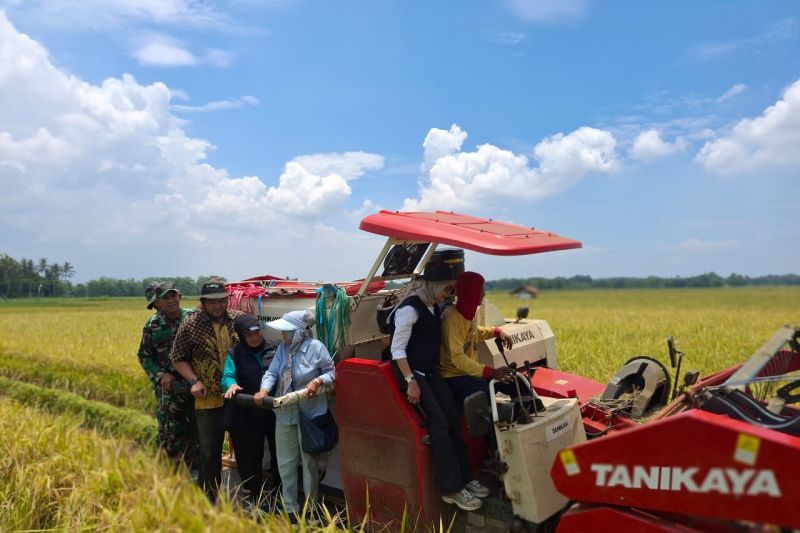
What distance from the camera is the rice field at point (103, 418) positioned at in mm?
3740

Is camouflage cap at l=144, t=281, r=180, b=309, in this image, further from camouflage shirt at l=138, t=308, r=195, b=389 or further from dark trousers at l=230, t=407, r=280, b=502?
dark trousers at l=230, t=407, r=280, b=502

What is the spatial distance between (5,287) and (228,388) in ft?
90.0

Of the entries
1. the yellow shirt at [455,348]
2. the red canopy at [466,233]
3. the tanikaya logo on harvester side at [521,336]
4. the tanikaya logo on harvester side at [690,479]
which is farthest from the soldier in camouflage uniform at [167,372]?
the tanikaya logo on harvester side at [690,479]

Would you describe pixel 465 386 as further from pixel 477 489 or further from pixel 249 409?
pixel 249 409

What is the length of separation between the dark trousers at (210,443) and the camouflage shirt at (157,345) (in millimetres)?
788

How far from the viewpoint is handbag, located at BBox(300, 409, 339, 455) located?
15.4 feet

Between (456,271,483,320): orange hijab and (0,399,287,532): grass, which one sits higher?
(456,271,483,320): orange hijab

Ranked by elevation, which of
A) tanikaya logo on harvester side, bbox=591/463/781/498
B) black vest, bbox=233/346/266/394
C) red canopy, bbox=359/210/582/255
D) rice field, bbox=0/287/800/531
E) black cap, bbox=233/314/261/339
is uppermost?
red canopy, bbox=359/210/582/255

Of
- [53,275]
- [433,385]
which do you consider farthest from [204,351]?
[53,275]

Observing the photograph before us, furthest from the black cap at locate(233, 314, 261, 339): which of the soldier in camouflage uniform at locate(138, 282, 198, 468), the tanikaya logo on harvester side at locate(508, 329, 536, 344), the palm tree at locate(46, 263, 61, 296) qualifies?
the palm tree at locate(46, 263, 61, 296)

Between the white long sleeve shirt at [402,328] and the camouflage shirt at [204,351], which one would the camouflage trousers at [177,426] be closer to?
the camouflage shirt at [204,351]

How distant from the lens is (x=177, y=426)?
5898mm

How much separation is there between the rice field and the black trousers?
85 cm

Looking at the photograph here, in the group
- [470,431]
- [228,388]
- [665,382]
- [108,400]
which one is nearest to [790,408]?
[665,382]
